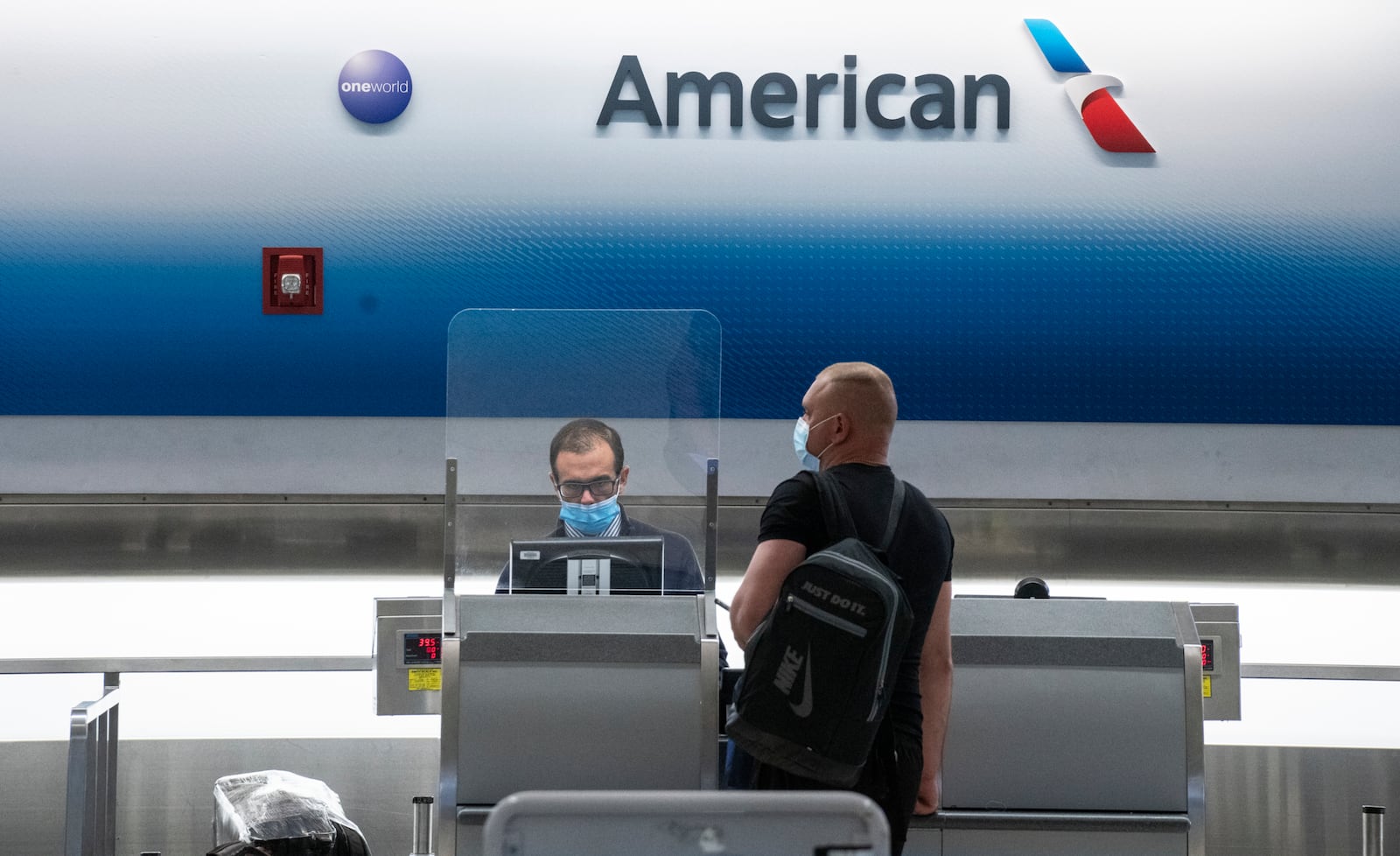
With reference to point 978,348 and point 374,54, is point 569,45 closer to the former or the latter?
point 374,54

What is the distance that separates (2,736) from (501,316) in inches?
77.3

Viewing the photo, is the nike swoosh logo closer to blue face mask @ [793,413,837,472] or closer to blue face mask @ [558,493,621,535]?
blue face mask @ [793,413,837,472]

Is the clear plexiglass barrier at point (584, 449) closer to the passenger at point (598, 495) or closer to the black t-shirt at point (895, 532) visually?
the passenger at point (598, 495)

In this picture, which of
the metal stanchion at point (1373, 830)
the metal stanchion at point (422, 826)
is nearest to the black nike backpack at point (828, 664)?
the metal stanchion at point (422, 826)

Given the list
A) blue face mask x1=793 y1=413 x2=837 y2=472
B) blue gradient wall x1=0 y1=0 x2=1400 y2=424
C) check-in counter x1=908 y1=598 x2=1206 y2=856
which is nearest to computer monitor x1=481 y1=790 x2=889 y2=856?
blue face mask x1=793 y1=413 x2=837 y2=472

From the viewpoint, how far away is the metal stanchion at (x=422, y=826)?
12.1 ft

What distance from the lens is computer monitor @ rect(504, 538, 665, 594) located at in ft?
10.5

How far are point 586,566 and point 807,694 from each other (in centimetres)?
90

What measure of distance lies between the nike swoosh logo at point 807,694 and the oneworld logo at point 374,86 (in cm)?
315

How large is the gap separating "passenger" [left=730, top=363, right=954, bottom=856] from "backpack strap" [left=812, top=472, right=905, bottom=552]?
1 cm

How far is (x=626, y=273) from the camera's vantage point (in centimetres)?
504

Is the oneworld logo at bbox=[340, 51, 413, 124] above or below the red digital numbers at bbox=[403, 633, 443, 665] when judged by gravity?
above

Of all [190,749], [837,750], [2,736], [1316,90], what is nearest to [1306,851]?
[837,750]

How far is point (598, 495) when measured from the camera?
3.24 metres
